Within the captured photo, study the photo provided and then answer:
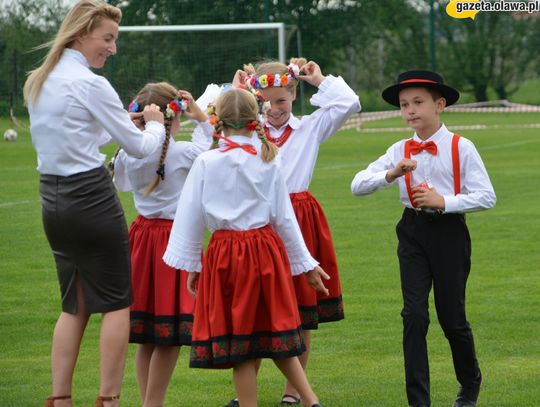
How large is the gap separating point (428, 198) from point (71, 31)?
1.69 metres

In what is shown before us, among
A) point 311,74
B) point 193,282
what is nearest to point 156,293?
point 193,282

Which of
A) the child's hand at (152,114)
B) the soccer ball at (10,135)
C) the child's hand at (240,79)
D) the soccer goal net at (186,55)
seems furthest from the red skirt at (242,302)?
the soccer ball at (10,135)

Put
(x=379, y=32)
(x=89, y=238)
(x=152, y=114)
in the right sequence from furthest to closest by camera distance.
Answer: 1. (x=379, y=32)
2. (x=152, y=114)
3. (x=89, y=238)

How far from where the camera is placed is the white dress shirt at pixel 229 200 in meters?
4.92

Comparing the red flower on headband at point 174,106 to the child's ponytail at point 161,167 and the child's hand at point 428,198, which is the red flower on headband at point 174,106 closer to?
the child's ponytail at point 161,167

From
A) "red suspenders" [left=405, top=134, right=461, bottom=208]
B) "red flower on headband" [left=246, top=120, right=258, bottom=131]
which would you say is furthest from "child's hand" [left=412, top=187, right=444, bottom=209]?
"red flower on headband" [left=246, top=120, right=258, bottom=131]

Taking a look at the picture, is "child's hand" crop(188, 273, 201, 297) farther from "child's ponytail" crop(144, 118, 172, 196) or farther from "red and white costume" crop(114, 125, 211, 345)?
"child's ponytail" crop(144, 118, 172, 196)

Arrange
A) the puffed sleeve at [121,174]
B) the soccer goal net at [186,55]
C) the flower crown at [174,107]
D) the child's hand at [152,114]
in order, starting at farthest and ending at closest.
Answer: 1. the soccer goal net at [186,55]
2. the puffed sleeve at [121,174]
3. the flower crown at [174,107]
4. the child's hand at [152,114]

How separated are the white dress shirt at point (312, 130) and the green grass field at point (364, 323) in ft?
3.63

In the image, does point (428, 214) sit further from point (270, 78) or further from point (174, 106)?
point (174, 106)

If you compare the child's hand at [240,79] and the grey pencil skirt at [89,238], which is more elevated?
the child's hand at [240,79]

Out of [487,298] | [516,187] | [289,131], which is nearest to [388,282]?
[487,298]

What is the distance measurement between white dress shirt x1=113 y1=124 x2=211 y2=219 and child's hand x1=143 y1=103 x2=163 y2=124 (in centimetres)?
17

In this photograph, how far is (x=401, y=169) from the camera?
17.0 ft
